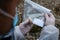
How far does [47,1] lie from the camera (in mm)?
2438

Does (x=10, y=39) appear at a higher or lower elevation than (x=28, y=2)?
lower

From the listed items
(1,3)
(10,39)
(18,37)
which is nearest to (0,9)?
(1,3)

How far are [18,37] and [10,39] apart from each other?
27 cm

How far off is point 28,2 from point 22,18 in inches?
8.7

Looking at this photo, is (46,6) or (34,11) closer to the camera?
(34,11)

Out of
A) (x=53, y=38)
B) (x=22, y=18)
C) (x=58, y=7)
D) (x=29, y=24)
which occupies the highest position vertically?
(x=58, y=7)

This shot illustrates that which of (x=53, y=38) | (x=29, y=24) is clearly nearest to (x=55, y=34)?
(x=53, y=38)

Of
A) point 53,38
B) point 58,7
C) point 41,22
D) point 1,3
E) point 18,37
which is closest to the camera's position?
point 1,3

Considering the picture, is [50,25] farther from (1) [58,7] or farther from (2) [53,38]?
(1) [58,7]

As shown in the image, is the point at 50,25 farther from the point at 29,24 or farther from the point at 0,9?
the point at 0,9

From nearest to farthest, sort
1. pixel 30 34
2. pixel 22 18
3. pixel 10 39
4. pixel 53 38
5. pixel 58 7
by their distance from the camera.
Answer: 1. pixel 10 39
2. pixel 53 38
3. pixel 30 34
4. pixel 22 18
5. pixel 58 7

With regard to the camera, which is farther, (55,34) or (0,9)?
(55,34)

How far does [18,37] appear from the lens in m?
1.38

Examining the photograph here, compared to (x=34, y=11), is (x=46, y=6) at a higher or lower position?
higher
